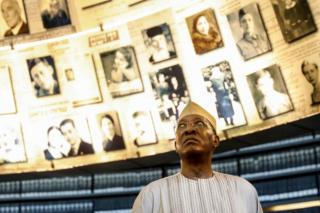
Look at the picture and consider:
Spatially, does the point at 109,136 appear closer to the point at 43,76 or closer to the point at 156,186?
the point at 43,76

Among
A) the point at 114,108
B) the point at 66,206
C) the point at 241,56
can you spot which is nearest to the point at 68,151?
the point at 114,108

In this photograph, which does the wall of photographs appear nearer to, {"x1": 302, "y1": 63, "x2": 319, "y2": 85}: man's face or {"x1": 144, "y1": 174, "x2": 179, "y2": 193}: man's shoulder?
{"x1": 302, "y1": 63, "x2": 319, "y2": 85}: man's face

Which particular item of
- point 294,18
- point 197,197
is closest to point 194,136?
point 197,197

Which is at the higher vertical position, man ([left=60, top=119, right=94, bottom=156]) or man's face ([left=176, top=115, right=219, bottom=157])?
man ([left=60, top=119, right=94, bottom=156])

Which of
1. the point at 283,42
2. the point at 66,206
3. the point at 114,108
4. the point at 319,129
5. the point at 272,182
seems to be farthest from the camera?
the point at 66,206

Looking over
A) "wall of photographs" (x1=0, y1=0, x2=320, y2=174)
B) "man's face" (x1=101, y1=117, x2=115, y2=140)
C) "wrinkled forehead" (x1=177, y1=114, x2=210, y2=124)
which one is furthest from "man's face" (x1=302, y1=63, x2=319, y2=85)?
Result: "wrinkled forehead" (x1=177, y1=114, x2=210, y2=124)

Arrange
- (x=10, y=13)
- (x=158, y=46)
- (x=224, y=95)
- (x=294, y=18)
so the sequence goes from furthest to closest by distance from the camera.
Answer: (x=10, y=13)
(x=158, y=46)
(x=224, y=95)
(x=294, y=18)

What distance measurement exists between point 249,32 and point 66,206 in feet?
15.0

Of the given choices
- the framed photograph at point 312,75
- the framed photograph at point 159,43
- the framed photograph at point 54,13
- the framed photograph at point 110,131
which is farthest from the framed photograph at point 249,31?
the framed photograph at point 54,13

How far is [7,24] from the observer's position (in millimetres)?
9758

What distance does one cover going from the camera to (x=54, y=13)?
31.7 feet

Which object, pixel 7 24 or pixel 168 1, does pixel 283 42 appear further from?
pixel 7 24

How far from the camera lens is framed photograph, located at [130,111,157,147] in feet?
30.2

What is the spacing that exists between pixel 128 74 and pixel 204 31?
125 cm
